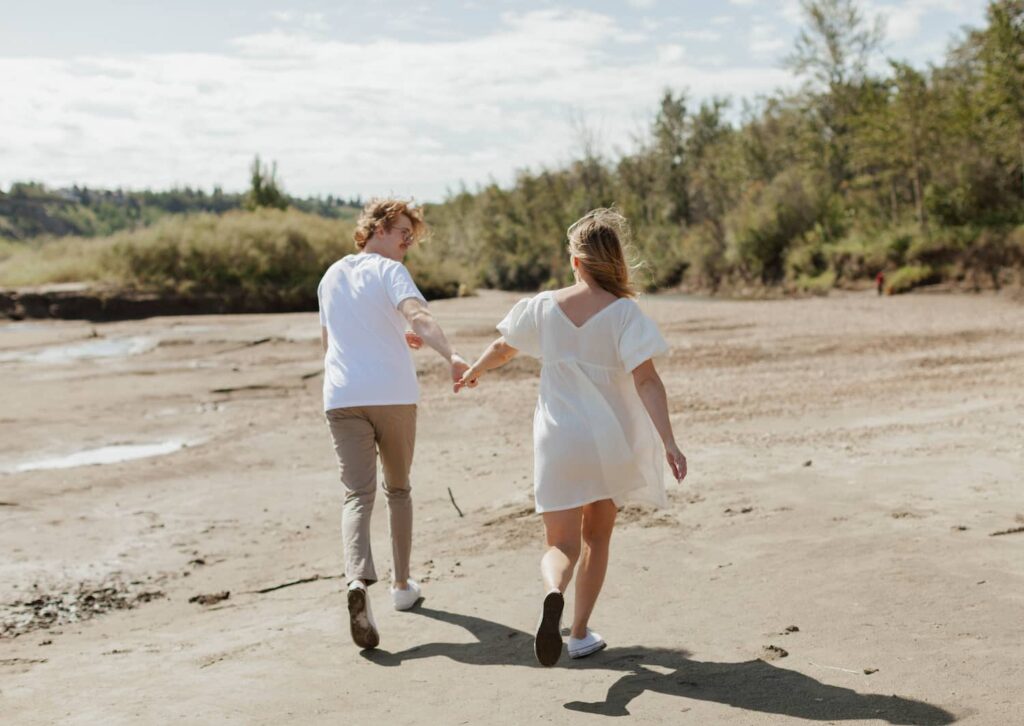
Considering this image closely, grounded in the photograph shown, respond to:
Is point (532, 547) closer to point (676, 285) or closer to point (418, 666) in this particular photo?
point (418, 666)

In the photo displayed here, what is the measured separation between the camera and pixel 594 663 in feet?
14.9

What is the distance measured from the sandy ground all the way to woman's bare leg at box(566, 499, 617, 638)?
20 cm

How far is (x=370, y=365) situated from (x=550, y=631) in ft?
Answer: 5.67

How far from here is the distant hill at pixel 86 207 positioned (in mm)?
133125

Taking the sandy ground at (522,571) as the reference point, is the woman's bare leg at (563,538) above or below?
above

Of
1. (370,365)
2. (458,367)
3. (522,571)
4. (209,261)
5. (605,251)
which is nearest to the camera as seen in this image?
(605,251)

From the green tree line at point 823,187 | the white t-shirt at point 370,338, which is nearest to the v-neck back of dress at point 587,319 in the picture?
the white t-shirt at point 370,338

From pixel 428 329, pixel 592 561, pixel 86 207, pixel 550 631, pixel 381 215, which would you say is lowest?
pixel 550 631

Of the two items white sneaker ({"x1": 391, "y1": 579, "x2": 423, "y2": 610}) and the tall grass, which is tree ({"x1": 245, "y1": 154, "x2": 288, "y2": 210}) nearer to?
the tall grass

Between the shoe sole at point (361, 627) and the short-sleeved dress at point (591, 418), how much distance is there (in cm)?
105

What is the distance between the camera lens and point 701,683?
13.7ft

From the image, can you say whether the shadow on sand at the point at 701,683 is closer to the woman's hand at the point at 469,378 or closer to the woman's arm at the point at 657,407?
the woman's arm at the point at 657,407

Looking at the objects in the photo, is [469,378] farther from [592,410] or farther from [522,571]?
[522,571]

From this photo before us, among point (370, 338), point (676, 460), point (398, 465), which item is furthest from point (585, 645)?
point (370, 338)
